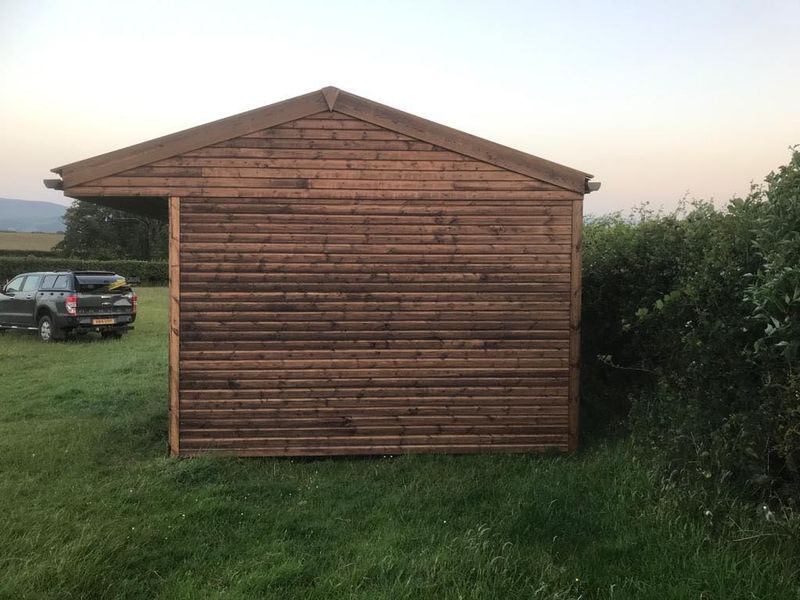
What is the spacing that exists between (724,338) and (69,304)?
1410 cm

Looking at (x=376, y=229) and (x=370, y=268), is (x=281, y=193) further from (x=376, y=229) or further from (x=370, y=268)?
(x=370, y=268)

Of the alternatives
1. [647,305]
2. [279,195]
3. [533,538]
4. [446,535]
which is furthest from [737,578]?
[279,195]

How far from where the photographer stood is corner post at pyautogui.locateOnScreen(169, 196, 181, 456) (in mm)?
5957

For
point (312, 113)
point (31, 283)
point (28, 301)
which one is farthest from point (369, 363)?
point (31, 283)

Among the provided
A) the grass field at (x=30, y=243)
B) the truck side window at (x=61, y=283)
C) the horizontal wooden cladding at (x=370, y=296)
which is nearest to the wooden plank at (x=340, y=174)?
the horizontal wooden cladding at (x=370, y=296)

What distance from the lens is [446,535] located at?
4.13 m

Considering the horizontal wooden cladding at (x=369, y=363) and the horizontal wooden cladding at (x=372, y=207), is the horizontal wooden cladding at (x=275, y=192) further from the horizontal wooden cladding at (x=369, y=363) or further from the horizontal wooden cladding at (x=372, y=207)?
the horizontal wooden cladding at (x=369, y=363)

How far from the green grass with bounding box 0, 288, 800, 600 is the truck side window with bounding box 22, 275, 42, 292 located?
992 cm

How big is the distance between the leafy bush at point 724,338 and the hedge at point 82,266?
26.4 metres

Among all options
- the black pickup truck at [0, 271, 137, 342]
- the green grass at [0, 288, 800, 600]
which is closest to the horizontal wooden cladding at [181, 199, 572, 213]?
the green grass at [0, 288, 800, 600]

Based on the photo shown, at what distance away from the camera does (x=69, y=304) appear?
14.2m

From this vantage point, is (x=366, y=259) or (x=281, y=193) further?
(x=366, y=259)

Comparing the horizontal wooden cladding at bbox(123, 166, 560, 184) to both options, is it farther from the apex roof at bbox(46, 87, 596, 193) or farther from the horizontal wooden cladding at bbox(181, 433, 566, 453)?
the horizontal wooden cladding at bbox(181, 433, 566, 453)

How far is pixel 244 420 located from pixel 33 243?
59667 mm
